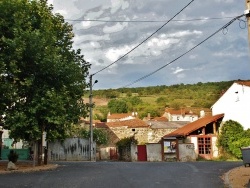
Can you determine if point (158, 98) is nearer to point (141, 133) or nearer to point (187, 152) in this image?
point (141, 133)

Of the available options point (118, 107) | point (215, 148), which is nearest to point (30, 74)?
point (215, 148)

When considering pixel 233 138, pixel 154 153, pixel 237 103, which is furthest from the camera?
pixel 154 153

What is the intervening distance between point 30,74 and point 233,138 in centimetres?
2420

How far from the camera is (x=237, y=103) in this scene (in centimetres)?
4394

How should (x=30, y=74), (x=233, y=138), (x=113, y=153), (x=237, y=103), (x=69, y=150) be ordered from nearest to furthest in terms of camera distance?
(x=30, y=74)
(x=233, y=138)
(x=237, y=103)
(x=69, y=150)
(x=113, y=153)

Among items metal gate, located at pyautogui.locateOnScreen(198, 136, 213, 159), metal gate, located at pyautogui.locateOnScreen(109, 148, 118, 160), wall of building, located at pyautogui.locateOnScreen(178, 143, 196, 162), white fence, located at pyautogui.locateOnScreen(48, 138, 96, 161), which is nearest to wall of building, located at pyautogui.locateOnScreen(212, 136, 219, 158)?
metal gate, located at pyautogui.locateOnScreen(198, 136, 213, 159)

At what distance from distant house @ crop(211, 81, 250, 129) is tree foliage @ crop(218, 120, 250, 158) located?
3.47 feet

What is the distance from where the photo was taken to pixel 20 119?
26.3 meters

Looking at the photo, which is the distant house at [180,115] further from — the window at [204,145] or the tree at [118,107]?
the window at [204,145]

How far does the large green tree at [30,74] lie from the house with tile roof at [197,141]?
56.9ft

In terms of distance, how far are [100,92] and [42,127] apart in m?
145

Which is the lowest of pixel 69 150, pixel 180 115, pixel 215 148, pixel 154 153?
pixel 154 153

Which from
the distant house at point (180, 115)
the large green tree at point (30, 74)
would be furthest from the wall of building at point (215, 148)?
the distant house at point (180, 115)

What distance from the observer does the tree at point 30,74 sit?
2572 centimetres
